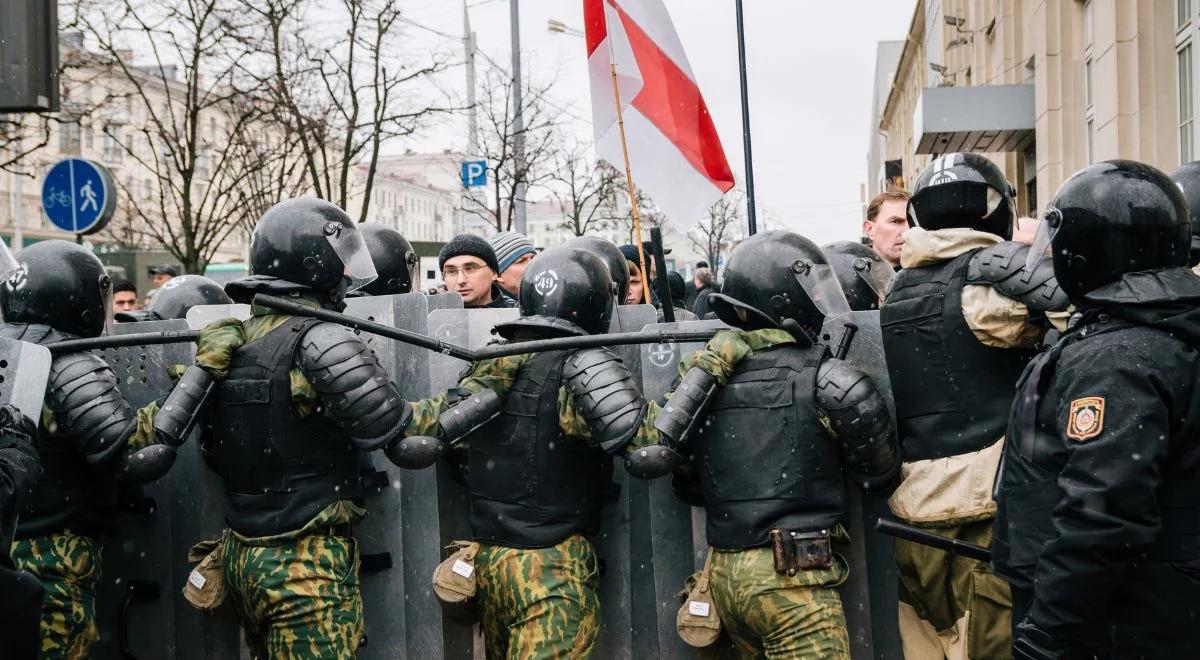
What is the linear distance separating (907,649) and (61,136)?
4721 centimetres

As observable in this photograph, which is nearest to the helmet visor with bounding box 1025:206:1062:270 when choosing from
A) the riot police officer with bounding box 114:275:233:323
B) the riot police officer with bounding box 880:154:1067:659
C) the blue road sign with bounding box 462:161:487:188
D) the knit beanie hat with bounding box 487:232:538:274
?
the riot police officer with bounding box 880:154:1067:659

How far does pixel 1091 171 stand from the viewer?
301 cm

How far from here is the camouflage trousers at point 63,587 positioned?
4352 mm

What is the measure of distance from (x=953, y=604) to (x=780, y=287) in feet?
4.44

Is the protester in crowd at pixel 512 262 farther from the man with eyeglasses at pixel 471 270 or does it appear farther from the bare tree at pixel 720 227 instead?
the bare tree at pixel 720 227

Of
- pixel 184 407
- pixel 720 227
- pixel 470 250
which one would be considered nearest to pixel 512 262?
pixel 470 250

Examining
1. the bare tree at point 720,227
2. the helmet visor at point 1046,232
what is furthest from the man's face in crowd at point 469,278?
the bare tree at point 720,227

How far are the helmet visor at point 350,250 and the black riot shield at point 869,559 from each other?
196cm

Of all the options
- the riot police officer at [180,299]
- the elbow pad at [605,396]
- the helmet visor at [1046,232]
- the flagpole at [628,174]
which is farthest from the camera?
the riot police officer at [180,299]

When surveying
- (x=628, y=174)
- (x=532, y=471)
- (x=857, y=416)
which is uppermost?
(x=628, y=174)

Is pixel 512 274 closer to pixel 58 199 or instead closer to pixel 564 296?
pixel 564 296

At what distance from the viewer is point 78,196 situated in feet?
31.5

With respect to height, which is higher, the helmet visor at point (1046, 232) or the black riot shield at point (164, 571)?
the helmet visor at point (1046, 232)

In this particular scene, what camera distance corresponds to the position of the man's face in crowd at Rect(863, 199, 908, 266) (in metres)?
5.85
